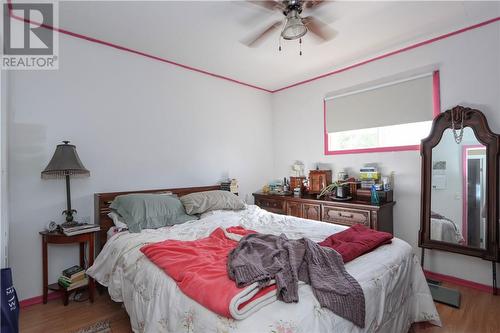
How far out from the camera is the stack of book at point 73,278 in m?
2.27

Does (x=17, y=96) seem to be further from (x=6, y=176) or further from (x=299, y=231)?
(x=299, y=231)

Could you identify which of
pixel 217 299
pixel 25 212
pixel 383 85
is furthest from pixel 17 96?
pixel 383 85

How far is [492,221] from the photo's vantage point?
236cm

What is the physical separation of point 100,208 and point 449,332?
3.18 meters

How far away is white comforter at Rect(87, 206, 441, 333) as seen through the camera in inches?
41.1

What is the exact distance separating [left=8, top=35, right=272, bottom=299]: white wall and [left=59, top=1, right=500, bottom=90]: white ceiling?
0.31m

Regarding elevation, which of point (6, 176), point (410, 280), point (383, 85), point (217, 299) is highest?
point (383, 85)

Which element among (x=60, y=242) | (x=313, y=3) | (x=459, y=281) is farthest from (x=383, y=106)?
(x=60, y=242)

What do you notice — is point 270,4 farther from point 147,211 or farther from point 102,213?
point 102,213

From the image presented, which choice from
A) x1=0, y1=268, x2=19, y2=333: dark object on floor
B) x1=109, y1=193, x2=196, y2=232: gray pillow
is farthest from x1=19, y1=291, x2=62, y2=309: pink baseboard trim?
x1=109, y1=193, x2=196, y2=232: gray pillow

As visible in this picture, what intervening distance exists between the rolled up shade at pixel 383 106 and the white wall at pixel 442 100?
0.41ft

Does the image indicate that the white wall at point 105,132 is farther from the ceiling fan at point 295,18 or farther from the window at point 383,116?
the ceiling fan at point 295,18

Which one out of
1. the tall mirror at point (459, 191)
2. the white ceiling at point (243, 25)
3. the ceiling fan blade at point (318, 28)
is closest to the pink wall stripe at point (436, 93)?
the tall mirror at point (459, 191)

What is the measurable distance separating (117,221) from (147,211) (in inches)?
11.9
